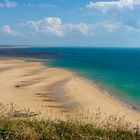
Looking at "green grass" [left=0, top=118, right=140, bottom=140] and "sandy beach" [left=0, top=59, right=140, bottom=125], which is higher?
"green grass" [left=0, top=118, right=140, bottom=140]

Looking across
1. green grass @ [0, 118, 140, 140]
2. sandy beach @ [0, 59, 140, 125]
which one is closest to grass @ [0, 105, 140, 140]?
green grass @ [0, 118, 140, 140]

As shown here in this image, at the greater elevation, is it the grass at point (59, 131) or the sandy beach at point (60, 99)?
the grass at point (59, 131)

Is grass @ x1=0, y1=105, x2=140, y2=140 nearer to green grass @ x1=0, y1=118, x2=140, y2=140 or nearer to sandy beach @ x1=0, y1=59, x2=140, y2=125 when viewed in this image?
green grass @ x1=0, y1=118, x2=140, y2=140

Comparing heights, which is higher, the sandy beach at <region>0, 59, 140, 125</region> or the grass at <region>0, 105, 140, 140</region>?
the grass at <region>0, 105, 140, 140</region>

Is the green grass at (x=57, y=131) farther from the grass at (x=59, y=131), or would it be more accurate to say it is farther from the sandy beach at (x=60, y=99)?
the sandy beach at (x=60, y=99)

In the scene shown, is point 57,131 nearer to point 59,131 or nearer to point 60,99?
point 59,131

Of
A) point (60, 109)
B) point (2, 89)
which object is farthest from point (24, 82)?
point (60, 109)

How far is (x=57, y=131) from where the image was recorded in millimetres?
7281

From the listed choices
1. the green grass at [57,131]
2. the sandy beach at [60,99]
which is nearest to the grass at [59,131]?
the green grass at [57,131]

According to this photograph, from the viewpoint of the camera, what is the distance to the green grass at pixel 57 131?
6.86m

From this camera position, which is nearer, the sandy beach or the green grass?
the green grass

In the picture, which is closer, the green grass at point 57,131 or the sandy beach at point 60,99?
the green grass at point 57,131

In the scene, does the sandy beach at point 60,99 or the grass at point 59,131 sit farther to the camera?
the sandy beach at point 60,99

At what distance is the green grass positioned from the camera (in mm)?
6863
